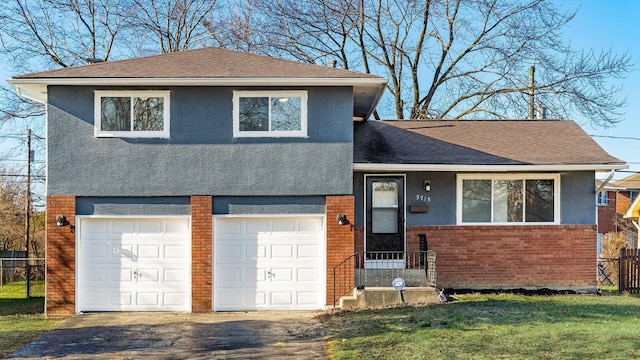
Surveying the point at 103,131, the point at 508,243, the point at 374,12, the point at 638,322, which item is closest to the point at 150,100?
the point at 103,131

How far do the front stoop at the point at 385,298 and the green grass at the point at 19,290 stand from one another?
35.1 ft

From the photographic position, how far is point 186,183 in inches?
534

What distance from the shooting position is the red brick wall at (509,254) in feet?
50.4

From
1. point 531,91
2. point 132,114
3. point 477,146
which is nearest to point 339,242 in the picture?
point 477,146

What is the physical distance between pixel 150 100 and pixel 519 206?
30.9ft

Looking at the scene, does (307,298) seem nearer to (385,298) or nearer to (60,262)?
(385,298)

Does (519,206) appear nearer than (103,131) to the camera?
No

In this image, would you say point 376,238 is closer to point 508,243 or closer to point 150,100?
point 508,243

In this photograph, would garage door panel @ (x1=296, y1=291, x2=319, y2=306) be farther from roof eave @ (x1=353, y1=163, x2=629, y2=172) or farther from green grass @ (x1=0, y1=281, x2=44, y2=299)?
green grass @ (x1=0, y1=281, x2=44, y2=299)

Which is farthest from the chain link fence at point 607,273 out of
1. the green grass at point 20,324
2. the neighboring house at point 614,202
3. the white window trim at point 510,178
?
the green grass at point 20,324

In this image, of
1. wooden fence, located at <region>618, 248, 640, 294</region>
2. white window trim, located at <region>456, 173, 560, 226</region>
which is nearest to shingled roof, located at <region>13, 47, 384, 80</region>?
white window trim, located at <region>456, 173, 560, 226</region>

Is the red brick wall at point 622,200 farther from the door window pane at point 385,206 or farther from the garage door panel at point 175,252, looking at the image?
Answer: the garage door panel at point 175,252

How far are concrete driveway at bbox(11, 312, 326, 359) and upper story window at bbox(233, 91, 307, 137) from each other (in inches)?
159

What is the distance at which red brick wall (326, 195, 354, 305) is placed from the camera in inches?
535
